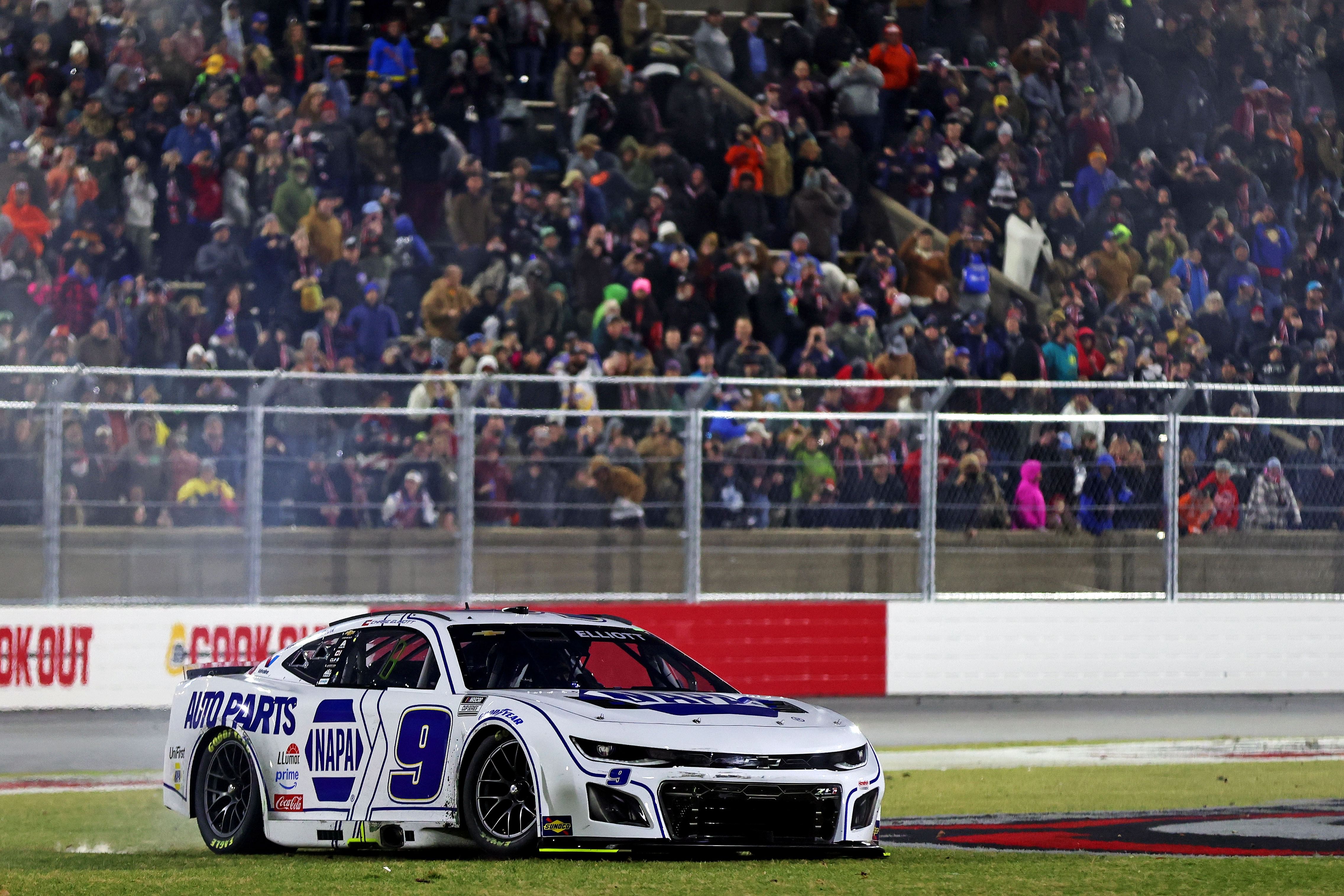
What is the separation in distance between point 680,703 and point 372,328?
392 inches

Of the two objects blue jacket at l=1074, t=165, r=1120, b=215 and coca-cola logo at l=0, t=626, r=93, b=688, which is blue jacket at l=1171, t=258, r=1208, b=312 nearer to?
blue jacket at l=1074, t=165, r=1120, b=215

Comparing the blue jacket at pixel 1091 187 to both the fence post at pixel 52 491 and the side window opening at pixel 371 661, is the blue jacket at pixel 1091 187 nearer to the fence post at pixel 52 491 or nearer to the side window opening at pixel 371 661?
the fence post at pixel 52 491

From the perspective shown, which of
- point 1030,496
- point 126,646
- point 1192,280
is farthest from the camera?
point 1192,280

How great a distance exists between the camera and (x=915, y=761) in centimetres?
1262

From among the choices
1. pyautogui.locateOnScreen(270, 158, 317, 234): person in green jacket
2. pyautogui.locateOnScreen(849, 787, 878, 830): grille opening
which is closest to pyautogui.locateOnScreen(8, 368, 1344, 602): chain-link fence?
pyautogui.locateOnScreen(270, 158, 317, 234): person in green jacket

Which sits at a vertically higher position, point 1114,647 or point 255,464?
point 255,464

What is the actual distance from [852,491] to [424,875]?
812 cm

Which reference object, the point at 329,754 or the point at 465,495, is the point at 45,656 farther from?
the point at 329,754

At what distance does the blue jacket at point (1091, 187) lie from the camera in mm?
20438

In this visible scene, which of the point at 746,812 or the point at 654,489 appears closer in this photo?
the point at 746,812

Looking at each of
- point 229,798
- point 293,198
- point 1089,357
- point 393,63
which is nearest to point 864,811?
point 229,798

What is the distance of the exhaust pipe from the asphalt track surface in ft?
19.8

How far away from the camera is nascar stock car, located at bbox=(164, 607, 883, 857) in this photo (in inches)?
262

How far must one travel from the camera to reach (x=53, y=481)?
12750mm
